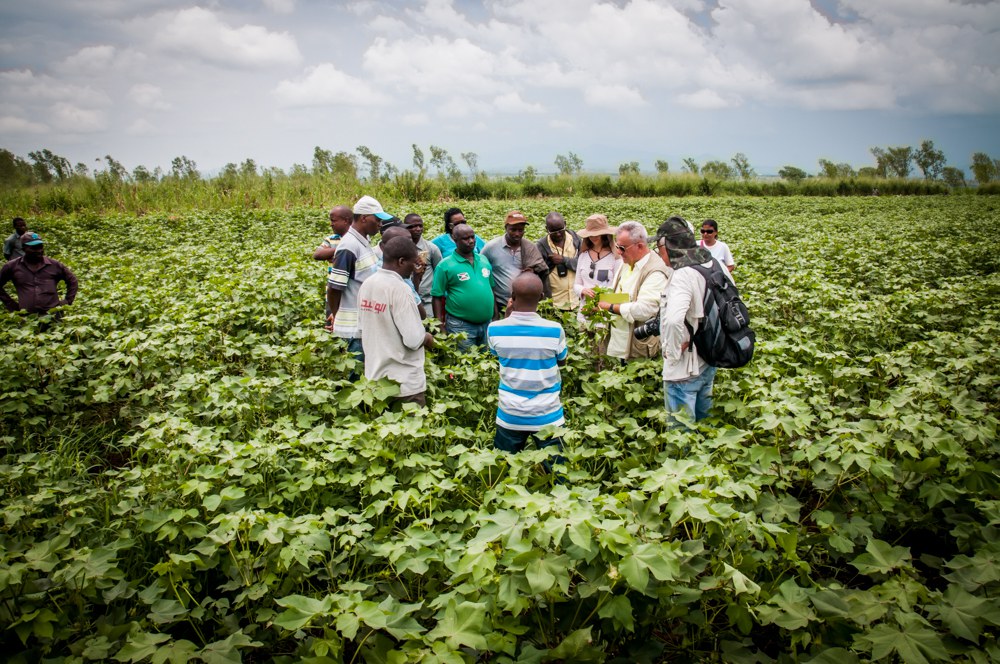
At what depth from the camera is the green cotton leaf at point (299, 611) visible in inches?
72.7

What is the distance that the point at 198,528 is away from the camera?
2.51 m

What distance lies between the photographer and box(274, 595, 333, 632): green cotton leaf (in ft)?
6.06

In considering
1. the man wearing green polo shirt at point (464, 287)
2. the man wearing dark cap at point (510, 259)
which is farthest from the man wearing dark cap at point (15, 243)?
the man wearing dark cap at point (510, 259)

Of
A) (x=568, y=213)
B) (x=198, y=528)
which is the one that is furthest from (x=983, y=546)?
(x=568, y=213)

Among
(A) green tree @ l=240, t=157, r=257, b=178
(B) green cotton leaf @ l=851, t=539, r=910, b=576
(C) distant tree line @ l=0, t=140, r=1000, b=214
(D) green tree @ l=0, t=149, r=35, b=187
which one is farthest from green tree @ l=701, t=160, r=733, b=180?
(B) green cotton leaf @ l=851, t=539, r=910, b=576

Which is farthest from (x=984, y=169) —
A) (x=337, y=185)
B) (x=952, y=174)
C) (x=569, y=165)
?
(x=337, y=185)

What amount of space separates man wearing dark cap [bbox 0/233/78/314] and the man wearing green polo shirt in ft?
15.9

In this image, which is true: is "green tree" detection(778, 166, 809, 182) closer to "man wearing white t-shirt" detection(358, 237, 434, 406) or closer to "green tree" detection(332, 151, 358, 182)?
"green tree" detection(332, 151, 358, 182)

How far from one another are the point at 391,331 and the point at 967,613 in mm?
3151

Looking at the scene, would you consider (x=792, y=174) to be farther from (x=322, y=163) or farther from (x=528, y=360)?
(x=528, y=360)

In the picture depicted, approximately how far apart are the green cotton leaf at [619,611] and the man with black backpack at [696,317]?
1.88 m

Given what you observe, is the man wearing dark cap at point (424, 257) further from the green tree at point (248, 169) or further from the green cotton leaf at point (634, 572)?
the green tree at point (248, 169)

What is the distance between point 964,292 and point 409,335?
23.7ft

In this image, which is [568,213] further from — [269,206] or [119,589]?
[119,589]
